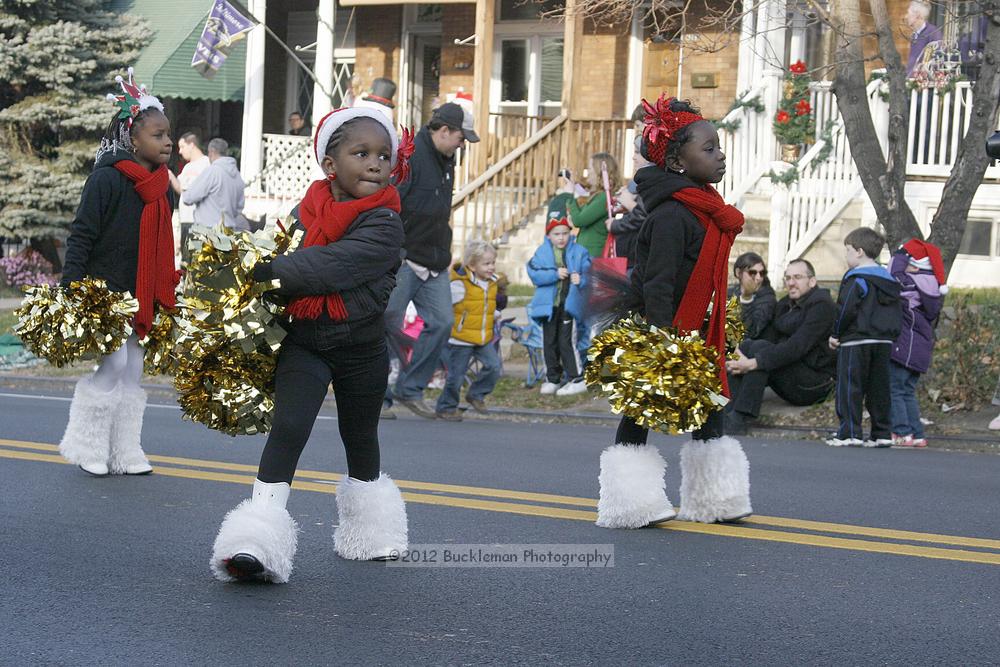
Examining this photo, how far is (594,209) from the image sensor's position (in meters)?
12.8

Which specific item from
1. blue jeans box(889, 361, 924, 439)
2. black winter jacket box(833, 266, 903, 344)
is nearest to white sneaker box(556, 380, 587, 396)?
black winter jacket box(833, 266, 903, 344)

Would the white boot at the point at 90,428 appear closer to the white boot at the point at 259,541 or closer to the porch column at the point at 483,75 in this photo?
the white boot at the point at 259,541

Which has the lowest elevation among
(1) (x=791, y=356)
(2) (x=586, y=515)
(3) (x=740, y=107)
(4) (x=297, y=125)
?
(2) (x=586, y=515)

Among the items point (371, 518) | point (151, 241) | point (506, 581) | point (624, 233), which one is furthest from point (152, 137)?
point (624, 233)

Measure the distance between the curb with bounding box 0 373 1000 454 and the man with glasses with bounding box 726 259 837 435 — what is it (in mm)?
289

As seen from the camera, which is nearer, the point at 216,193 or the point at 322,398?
the point at 322,398

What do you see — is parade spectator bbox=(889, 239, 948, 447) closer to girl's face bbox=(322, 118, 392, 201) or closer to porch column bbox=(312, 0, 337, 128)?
girl's face bbox=(322, 118, 392, 201)

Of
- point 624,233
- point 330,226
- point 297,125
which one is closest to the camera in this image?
point 330,226

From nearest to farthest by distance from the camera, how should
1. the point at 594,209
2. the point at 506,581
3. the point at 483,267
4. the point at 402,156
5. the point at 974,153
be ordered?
1. the point at 506,581
2. the point at 402,156
3. the point at 483,267
4. the point at 974,153
5. the point at 594,209

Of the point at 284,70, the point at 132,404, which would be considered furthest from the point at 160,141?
the point at 284,70

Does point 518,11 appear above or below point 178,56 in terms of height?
above

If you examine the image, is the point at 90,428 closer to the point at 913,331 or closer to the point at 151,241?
the point at 151,241

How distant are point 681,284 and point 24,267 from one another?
1774 cm

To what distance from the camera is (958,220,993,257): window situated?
17328mm
